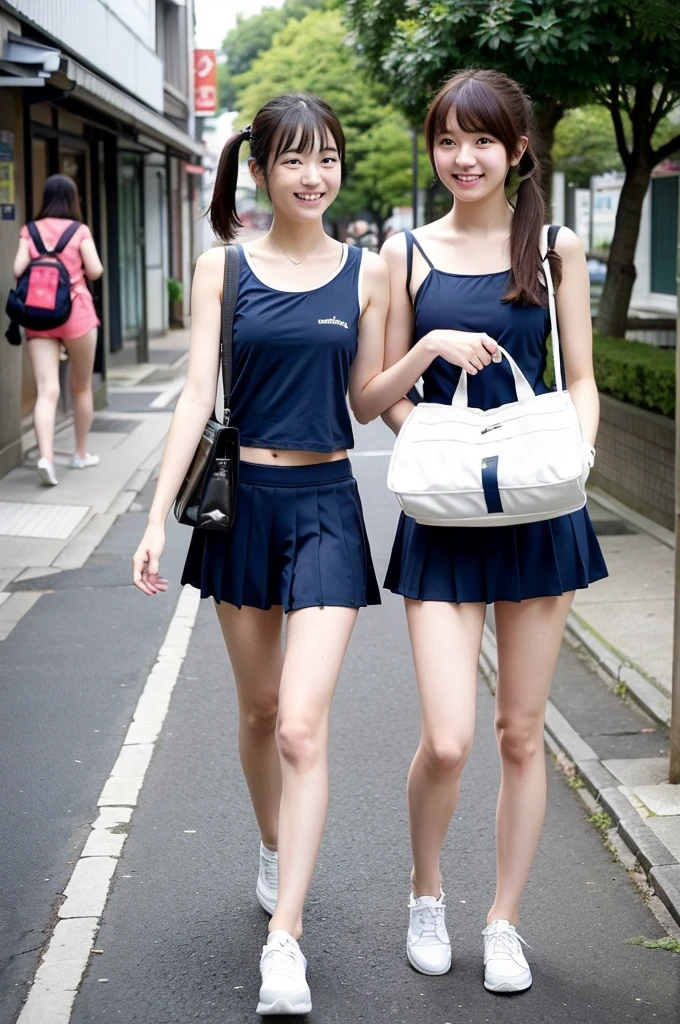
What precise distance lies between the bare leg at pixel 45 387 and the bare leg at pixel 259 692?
23.3 feet

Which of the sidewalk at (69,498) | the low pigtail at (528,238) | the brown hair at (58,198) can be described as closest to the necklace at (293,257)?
the low pigtail at (528,238)

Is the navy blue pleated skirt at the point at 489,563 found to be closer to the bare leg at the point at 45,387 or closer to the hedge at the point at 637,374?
the hedge at the point at 637,374

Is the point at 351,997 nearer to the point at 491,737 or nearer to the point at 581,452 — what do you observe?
the point at 581,452

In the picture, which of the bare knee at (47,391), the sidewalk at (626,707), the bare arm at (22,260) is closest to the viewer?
the sidewalk at (626,707)

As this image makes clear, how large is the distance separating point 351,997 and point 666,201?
32.4 metres

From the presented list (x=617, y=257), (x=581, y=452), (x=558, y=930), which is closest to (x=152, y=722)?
(x=558, y=930)

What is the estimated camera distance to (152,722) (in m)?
5.75

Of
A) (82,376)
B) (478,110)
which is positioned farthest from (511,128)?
(82,376)

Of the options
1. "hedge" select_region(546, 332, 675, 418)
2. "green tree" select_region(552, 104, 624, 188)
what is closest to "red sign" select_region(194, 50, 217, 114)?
"green tree" select_region(552, 104, 624, 188)

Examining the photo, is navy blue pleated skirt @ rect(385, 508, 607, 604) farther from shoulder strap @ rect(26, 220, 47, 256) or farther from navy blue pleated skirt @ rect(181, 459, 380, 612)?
shoulder strap @ rect(26, 220, 47, 256)

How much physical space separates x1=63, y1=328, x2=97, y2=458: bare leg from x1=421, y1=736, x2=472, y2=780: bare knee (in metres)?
7.95

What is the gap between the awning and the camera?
1131 centimetres

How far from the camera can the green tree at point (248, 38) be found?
101 meters

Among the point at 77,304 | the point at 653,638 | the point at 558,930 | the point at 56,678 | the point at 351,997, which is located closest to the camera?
the point at 351,997
